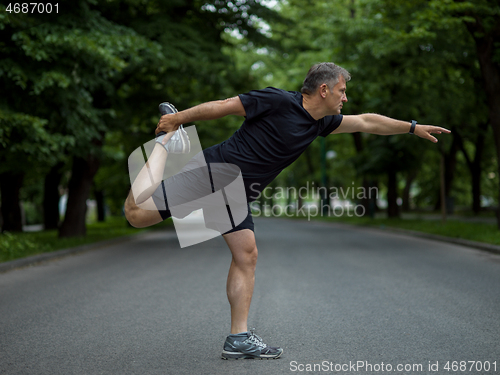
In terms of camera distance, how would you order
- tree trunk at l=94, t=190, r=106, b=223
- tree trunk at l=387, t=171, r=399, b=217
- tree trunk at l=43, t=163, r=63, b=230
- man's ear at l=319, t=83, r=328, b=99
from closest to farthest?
man's ear at l=319, t=83, r=328, b=99 → tree trunk at l=387, t=171, r=399, b=217 → tree trunk at l=43, t=163, r=63, b=230 → tree trunk at l=94, t=190, r=106, b=223

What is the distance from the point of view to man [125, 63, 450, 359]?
3365 millimetres

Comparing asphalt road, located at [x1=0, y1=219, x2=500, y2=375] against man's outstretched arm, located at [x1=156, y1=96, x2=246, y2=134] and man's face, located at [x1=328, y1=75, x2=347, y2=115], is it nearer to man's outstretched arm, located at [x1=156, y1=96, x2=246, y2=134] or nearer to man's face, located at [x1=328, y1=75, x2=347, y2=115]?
man's outstretched arm, located at [x1=156, y1=96, x2=246, y2=134]

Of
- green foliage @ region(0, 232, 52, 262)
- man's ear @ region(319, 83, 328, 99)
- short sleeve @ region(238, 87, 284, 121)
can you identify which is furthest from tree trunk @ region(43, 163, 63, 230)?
man's ear @ region(319, 83, 328, 99)

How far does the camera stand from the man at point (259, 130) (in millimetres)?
3365

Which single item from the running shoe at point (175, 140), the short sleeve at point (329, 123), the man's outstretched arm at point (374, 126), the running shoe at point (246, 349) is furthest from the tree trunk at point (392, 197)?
the running shoe at point (175, 140)

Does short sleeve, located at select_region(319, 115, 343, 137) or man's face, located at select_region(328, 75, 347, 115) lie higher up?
man's face, located at select_region(328, 75, 347, 115)

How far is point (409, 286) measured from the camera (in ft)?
23.0

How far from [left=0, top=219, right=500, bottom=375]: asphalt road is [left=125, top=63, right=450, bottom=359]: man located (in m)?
0.70

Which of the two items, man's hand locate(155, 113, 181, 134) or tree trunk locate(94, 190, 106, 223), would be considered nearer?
man's hand locate(155, 113, 181, 134)

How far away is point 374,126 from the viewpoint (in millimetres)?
3904

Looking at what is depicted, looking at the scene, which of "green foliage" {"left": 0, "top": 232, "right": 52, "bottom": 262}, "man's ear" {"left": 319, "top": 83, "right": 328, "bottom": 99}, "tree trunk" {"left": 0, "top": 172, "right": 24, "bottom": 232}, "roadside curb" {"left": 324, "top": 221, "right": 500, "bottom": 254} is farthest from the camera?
"tree trunk" {"left": 0, "top": 172, "right": 24, "bottom": 232}

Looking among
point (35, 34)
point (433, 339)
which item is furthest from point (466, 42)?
point (433, 339)

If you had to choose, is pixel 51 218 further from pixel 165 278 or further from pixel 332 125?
pixel 332 125

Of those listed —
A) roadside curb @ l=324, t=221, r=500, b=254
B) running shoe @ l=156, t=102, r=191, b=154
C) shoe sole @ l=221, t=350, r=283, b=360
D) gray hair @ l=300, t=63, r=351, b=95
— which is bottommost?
roadside curb @ l=324, t=221, r=500, b=254
